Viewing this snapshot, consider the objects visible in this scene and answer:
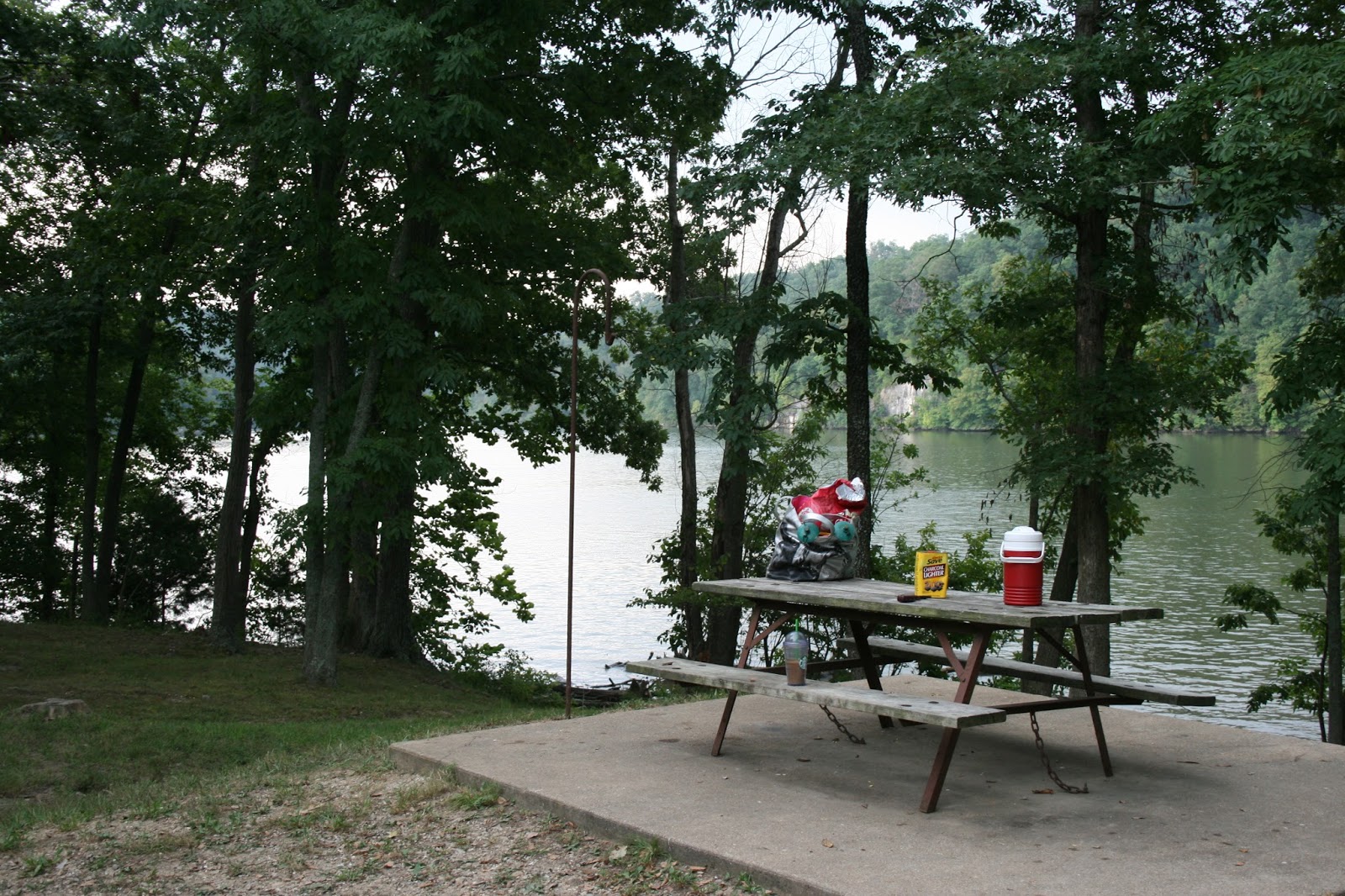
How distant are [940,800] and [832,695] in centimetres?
63

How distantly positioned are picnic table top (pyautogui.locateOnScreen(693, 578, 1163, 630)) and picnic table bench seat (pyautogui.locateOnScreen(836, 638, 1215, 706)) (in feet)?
0.97

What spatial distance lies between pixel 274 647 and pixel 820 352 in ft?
31.7

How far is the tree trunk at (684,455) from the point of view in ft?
60.4

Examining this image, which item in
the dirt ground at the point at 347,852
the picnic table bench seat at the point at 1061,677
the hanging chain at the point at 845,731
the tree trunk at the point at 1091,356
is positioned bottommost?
the dirt ground at the point at 347,852

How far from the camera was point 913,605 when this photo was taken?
16.4 ft

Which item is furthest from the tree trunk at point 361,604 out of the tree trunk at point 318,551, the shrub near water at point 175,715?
the tree trunk at point 318,551

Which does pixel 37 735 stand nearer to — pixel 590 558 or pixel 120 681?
pixel 120 681

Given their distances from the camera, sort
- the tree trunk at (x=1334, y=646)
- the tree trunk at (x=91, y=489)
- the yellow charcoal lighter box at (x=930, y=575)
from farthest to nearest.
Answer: the tree trunk at (x=91, y=489)
the tree trunk at (x=1334, y=646)
the yellow charcoal lighter box at (x=930, y=575)

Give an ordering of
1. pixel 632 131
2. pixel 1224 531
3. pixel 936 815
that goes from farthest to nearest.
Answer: pixel 1224 531, pixel 632 131, pixel 936 815

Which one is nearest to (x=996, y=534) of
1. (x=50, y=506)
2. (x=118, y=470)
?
(x=118, y=470)

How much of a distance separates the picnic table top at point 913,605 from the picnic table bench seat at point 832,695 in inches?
13.8

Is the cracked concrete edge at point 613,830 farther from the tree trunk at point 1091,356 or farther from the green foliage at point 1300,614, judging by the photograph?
the green foliage at point 1300,614

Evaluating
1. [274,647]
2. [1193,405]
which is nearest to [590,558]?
[274,647]

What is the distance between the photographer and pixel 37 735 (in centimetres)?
808
